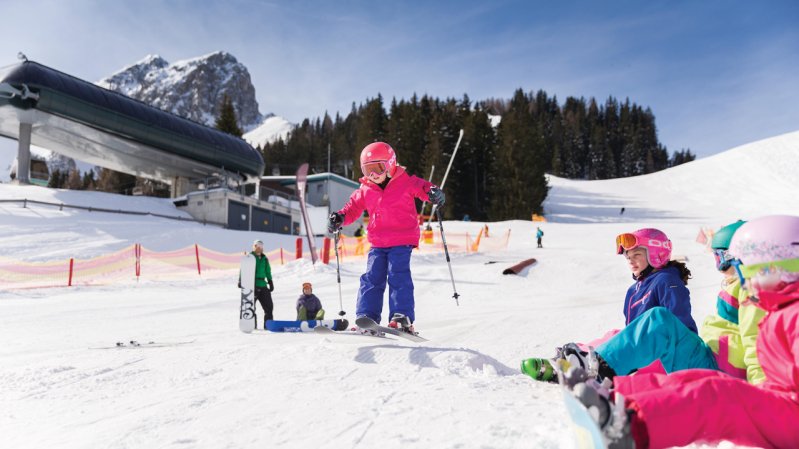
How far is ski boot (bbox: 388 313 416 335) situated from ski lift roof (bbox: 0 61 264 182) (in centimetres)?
2705

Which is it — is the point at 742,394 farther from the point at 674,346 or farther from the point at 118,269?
the point at 118,269

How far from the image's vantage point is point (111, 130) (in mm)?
26141

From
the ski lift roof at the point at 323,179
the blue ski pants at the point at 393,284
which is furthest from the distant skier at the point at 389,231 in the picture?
the ski lift roof at the point at 323,179

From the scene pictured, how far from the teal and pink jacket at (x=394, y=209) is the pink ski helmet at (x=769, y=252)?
291cm

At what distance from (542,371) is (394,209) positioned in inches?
85.3

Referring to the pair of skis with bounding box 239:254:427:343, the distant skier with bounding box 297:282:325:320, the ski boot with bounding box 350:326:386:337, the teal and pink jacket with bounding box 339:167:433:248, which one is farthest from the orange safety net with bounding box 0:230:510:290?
the ski boot with bounding box 350:326:386:337

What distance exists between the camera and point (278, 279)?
12961 mm

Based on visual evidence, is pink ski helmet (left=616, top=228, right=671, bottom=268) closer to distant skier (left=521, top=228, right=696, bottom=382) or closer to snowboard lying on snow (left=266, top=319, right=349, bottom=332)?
distant skier (left=521, top=228, right=696, bottom=382)

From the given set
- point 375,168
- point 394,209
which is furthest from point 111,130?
point 394,209

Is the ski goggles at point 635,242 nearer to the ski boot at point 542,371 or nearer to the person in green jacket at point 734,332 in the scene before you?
the person in green jacket at point 734,332

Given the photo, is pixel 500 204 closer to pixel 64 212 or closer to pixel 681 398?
pixel 64 212

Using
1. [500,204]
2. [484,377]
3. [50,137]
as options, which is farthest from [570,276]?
[500,204]

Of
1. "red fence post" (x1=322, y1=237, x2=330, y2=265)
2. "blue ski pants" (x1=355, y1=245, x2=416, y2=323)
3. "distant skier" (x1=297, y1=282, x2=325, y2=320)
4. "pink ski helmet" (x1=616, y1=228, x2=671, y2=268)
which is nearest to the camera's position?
"pink ski helmet" (x1=616, y1=228, x2=671, y2=268)

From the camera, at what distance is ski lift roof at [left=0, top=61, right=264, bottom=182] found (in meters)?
23.6
